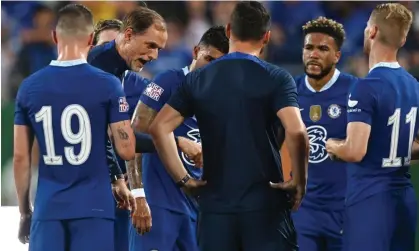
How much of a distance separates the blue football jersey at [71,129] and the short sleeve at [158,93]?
2.24 ft

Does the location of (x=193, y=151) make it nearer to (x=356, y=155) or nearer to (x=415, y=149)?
(x=356, y=155)

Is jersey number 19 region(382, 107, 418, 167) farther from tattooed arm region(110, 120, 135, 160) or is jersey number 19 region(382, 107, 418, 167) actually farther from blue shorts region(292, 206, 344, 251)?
tattooed arm region(110, 120, 135, 160)

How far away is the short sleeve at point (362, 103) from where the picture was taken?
15.5 ft

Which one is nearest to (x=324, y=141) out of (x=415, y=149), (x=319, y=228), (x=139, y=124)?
(x=319, y=228)

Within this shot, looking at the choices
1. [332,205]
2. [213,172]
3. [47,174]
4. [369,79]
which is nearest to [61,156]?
[47,174]

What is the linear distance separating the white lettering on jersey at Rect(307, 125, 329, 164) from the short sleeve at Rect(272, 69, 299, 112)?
5.61ft

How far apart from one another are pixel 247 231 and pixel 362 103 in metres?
1.05

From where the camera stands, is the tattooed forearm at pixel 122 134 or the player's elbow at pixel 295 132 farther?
the tattooed forearm at pixel 122 134

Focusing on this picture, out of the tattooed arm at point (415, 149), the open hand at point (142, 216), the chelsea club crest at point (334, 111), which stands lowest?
the open hand at point (142, 216)

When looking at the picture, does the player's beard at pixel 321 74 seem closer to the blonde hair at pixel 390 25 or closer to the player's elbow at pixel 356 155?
the blonde hair at pixel 390 25

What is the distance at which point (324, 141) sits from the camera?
5785 millimetres

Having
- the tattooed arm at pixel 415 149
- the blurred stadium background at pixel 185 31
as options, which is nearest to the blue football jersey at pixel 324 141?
the tattooed arm at pixel 415 149

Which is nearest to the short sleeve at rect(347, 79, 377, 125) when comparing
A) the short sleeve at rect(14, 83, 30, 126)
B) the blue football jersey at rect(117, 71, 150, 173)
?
the blue football jersey at rect(117, 71, 150, 173)

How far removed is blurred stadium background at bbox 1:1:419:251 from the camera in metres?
10.1
